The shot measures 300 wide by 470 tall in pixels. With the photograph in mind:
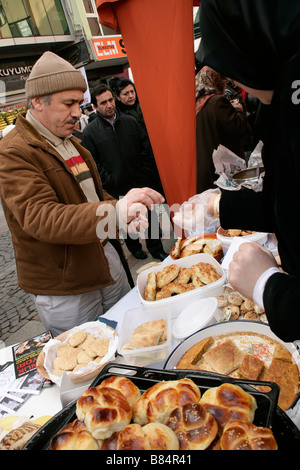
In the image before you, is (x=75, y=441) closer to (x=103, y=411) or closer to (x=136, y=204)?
(x=103, y=411)

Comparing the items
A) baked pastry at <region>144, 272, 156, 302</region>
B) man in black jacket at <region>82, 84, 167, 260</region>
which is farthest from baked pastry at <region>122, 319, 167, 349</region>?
man in black jacket at <region>82, 84, 167, 260</region>

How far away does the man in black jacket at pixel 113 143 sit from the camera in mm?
4355

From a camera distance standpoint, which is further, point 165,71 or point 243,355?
point 165,71

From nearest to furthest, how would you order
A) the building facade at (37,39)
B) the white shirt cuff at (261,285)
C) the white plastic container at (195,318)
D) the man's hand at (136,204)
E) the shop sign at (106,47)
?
the white shirt cuff at (261,285)
the white plastic container at (195,318)
the man's hand at (136,204)
the building facade at (37,39)
the shop sign at (106,47)

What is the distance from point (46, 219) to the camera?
5.56 feet

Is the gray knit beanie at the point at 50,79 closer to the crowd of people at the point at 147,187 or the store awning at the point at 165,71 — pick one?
the crowd of people at the point at 147,187

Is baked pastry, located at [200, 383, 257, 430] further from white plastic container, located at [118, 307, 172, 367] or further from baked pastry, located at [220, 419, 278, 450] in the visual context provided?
white plastic container, located at [118, 307, 172, 367]

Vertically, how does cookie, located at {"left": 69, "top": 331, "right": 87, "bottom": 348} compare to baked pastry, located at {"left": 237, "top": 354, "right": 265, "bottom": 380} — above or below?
above

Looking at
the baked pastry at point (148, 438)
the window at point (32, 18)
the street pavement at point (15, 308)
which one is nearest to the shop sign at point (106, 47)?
the window at point (32, 18)

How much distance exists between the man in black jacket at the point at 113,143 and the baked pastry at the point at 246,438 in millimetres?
3626

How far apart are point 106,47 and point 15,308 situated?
11282mm

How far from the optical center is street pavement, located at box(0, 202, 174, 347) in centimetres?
362

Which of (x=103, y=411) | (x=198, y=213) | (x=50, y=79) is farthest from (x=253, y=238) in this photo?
(x=50, y=79)

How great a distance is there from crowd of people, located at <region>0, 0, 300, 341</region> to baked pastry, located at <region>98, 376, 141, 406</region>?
1.41 feet
